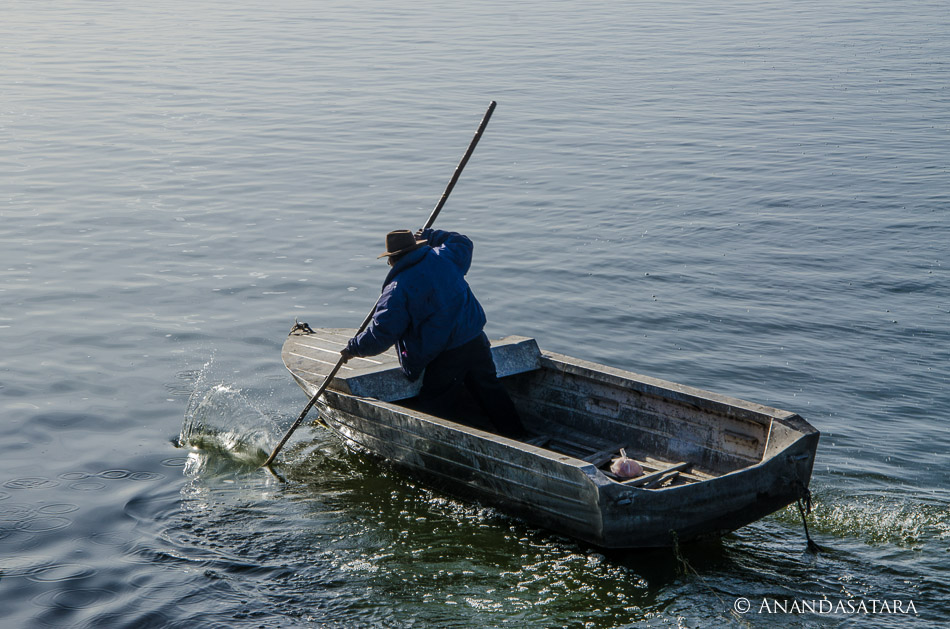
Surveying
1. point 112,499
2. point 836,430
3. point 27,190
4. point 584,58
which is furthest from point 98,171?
point 584,58

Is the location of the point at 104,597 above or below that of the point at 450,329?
below

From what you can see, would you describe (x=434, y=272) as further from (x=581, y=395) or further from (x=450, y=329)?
(x=581, y=395)

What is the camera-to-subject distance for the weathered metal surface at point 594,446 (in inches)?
251

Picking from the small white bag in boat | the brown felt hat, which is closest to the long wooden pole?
the brown felt hat

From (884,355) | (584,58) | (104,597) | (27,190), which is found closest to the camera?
(104,597)

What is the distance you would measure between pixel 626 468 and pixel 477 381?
1.50 m

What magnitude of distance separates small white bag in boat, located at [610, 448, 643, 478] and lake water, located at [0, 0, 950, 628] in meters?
0.63

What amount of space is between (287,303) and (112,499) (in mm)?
4686

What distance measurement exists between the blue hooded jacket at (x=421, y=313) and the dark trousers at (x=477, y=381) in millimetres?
90

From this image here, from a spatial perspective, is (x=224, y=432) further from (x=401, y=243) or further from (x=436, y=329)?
(x=401, y=243)

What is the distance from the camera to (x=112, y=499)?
8.02 meters

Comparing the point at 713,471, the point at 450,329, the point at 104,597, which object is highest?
the point at 450,329

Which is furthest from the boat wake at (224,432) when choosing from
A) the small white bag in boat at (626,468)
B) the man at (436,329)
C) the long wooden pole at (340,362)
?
the small white bag in boat at (626,468)

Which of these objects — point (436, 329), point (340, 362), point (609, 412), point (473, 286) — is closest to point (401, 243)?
point (436, 329)
